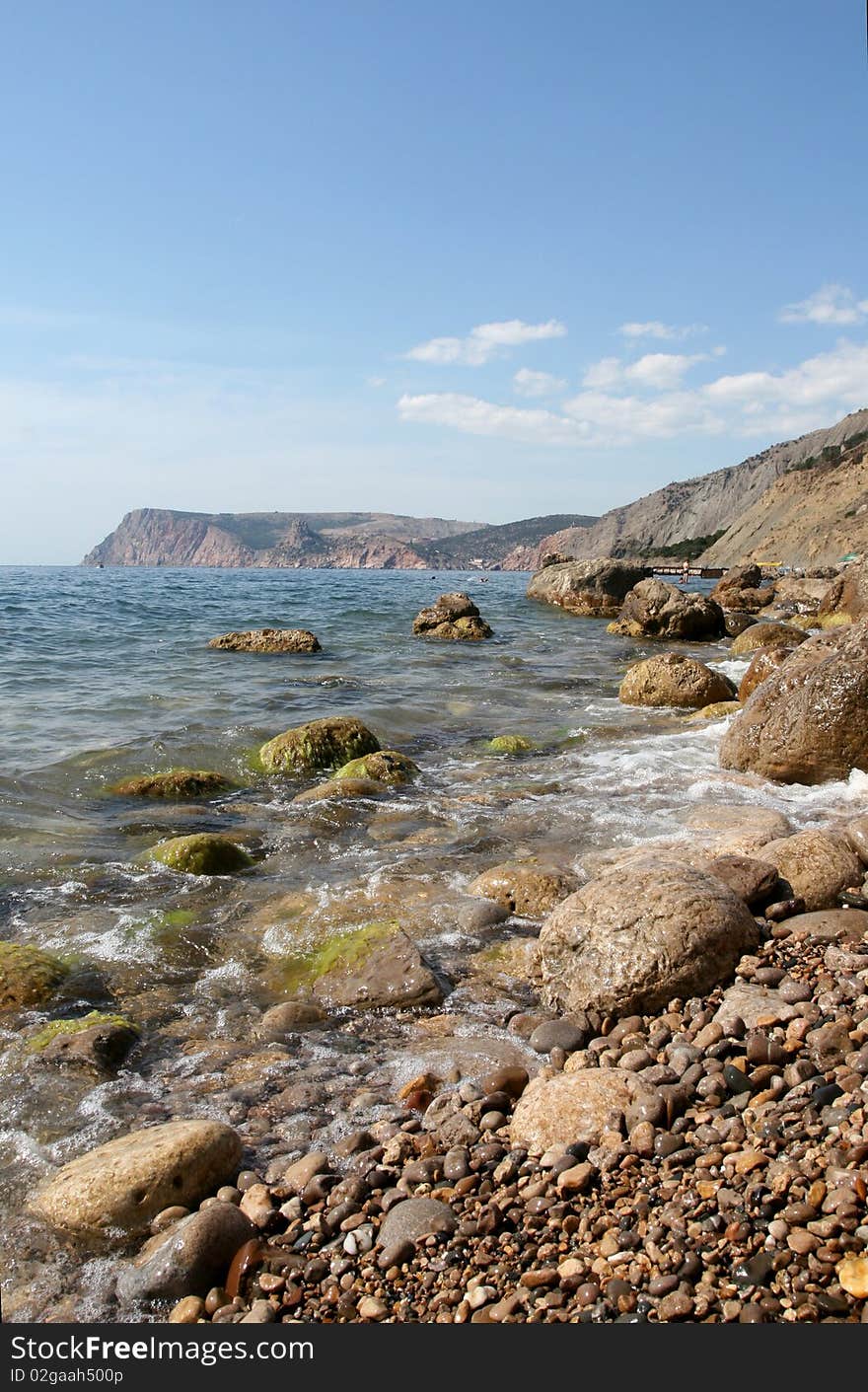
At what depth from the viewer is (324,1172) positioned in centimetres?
348

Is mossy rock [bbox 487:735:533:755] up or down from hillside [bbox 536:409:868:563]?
down

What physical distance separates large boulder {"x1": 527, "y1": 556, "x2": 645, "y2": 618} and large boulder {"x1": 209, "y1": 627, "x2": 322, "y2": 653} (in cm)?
1653

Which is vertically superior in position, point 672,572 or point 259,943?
point 672,572

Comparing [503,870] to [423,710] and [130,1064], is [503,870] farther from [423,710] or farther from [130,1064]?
[423,710]

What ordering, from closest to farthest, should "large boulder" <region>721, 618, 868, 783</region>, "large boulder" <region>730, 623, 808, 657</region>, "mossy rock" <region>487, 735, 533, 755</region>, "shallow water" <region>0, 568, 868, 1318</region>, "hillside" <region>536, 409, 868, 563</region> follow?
1. "shallow water" <region>0, 568, 868, 1318</region>
2. "large boulder" <region>721, 618, 868, 783</region>
3. "mossy rock" <region>487, 735, 533, 755</region>
4. "large boulder" <region>730, 623, 808, 657</region>
5. "hillside" <region>536, 409, 868, 563</region>

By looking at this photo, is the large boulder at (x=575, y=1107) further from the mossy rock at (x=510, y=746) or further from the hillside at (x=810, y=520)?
the hillside at (x=810, y=520)

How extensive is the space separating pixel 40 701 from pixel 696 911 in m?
13.1

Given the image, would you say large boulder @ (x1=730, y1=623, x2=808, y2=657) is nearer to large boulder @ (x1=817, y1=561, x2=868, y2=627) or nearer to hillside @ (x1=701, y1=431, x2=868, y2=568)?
large boulder @ (x1=817, y1=561, x2=868, y2=627)

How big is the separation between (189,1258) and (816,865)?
442 cm

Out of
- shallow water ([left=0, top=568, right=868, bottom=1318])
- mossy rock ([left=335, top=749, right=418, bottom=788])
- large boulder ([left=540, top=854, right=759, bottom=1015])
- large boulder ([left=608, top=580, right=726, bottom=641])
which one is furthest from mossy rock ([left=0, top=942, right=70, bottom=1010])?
large boulder ([left=608, top=580, right=726, bottom=641])

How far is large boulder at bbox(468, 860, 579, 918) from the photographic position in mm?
6273

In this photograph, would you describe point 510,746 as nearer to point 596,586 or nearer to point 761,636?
point 761,636

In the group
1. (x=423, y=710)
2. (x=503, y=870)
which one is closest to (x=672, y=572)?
(x=423, y=710)

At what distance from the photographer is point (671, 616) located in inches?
1026
